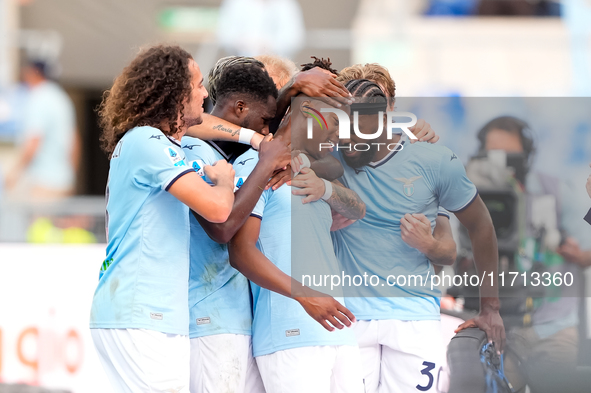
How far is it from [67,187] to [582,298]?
436 cm

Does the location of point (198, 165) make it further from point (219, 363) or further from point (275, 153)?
point (219, 363)

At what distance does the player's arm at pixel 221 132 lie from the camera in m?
2.37

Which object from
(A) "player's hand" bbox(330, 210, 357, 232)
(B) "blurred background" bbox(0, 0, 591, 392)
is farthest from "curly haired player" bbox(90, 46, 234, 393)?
(B) "blurred background" bbox(0, 0, 591, 392)

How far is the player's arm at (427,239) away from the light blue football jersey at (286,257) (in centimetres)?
32

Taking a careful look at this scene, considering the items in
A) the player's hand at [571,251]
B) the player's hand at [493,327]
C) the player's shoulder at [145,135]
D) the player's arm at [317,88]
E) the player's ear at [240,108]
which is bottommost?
the player's hand at [493,327]

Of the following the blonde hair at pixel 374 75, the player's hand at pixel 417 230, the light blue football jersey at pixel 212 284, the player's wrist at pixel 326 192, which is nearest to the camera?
the light blue football jersey at pixel 212 284

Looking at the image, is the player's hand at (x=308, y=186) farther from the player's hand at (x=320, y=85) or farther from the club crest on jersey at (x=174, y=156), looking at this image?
the club crest on jersey at (x=174, y=156)

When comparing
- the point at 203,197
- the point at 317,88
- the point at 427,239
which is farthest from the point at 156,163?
the point at 427,239

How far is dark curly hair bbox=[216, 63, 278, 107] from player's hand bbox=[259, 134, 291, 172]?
0.22 metres

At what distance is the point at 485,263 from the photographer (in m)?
2.58

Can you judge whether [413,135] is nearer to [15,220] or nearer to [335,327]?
[335,327]

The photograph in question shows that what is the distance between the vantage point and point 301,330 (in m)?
2.24

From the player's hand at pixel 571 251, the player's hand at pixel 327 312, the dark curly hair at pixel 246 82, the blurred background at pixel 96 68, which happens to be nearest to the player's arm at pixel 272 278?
the player's hand at pixel 327 312

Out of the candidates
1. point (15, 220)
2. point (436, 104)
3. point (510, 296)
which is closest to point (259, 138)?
point (436, 104)
